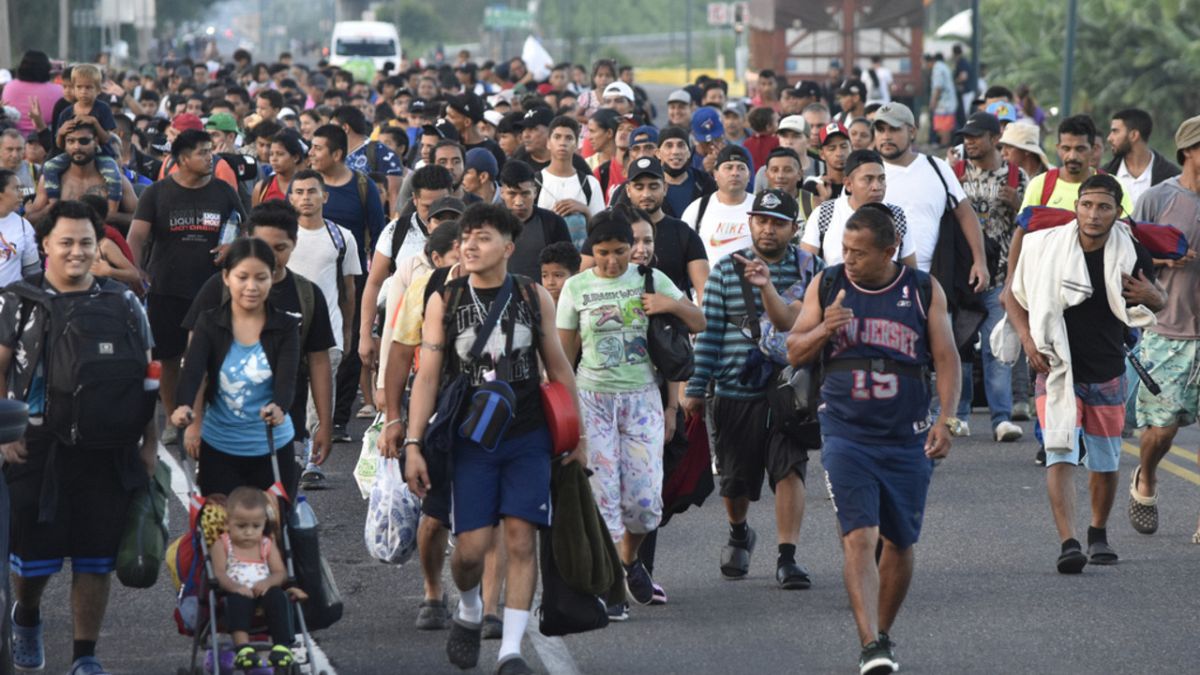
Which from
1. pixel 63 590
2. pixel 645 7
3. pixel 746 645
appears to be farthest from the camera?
pixel 645 7

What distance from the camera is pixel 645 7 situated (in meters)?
133

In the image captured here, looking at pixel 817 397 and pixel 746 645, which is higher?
pixel 817 397

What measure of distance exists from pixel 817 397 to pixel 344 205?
5919 mm

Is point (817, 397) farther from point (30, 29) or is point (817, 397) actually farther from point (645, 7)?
point (645, 7)

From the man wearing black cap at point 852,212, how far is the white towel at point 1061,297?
772 mm

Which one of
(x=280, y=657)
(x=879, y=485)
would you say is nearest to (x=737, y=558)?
(x=879, y=485)

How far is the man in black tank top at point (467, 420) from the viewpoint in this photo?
25.3 feet

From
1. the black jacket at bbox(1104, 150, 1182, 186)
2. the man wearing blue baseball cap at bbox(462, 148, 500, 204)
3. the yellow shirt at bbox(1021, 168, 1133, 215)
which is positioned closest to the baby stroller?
the man wearing blue baseball cap at bbox(462, 148, 500, 204)

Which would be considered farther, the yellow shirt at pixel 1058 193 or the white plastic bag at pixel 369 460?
the yellow shirt at pixel 1058 193

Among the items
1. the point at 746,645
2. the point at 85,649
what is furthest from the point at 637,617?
the point at 85,649

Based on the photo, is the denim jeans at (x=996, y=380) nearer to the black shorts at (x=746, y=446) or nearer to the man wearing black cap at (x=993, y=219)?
the man wearing black cap at (x=993, y=219)

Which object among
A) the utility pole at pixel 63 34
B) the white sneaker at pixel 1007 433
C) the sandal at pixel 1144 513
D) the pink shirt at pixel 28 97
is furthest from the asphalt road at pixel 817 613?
the utility pole at pixel 63 34

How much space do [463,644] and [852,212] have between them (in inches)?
167

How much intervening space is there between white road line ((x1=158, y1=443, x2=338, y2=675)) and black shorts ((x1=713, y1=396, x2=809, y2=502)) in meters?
1.60
